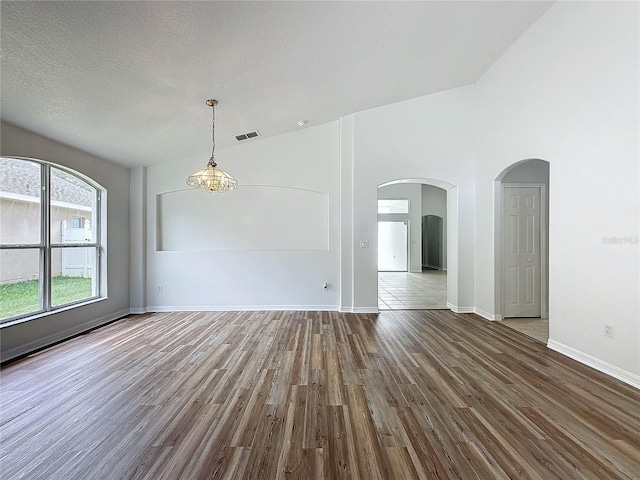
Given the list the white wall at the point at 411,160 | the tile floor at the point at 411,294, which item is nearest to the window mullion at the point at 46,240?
the white wall at the point at 411,160

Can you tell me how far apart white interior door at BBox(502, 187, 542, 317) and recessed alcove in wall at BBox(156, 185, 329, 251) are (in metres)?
3.13

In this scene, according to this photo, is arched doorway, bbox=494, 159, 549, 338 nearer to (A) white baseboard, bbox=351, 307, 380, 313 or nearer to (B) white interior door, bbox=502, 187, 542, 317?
(B) white interior door, bbox=502, 187, 542, 317

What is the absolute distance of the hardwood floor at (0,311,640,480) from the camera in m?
1.78

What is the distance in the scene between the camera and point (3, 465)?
1781 millimetres

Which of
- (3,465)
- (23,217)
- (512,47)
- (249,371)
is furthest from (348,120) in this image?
(3,465)

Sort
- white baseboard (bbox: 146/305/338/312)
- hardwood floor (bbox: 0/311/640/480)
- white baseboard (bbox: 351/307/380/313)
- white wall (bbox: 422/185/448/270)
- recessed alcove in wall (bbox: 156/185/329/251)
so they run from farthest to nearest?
white wall (bbox: 422/185/448/270)
recessed alcove in wall (bbox: 156/185/329/251)
white baseboard (bbox: 146/305/338/312)
white baseboard (bbox: 351/307/380/313)
hardwood floor (bbox: 0/311/640/480)

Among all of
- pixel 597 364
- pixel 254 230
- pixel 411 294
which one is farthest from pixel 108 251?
pixel 597 364

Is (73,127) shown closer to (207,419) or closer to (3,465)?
(3,465)

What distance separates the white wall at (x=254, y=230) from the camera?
5.78 meters

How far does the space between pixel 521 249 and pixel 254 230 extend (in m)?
4.71

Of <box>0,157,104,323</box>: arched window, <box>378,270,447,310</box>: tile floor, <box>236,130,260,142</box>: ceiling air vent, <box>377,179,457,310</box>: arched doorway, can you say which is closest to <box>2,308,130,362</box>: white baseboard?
<box>0,157,104,323</box>: arched window

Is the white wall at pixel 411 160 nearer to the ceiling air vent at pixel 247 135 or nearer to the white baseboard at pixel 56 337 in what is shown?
the ceiling air vent at pixel 247 135

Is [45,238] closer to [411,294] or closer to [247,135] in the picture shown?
[247,135]

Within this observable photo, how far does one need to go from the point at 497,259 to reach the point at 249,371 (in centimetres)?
427
